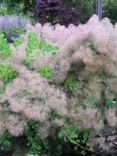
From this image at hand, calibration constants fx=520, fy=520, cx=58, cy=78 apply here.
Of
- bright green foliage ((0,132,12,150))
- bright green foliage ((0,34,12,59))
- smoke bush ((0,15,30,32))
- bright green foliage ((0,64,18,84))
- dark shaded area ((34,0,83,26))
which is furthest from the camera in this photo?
smoke bush ((0,15,30,32))

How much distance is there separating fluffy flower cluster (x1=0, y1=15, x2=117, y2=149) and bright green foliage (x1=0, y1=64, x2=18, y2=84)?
1.6 inches

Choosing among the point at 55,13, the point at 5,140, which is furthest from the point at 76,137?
the point at 55,13

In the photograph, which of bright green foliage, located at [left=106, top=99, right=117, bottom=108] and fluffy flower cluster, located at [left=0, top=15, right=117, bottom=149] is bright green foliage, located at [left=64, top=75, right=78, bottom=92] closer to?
fluffy flower cluster, located at [left=0, top=15, right=117, bottom=149]

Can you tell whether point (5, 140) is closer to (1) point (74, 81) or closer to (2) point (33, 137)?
(2) point (33, 137)

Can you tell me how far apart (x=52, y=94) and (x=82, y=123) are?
0.33 metres

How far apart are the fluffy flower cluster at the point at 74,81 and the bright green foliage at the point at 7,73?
0.04 meters

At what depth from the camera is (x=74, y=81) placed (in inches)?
151

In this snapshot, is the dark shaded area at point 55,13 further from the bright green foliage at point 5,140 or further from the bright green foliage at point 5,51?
the bright green foliage at point 5,140

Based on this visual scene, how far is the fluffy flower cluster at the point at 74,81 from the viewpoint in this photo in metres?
3.62

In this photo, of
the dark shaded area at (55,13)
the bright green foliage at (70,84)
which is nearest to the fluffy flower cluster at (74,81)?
the bright green foliage at (70,84)

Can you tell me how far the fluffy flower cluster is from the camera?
362 cm

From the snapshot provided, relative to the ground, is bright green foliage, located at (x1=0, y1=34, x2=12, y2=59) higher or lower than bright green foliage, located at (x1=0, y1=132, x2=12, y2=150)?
higher

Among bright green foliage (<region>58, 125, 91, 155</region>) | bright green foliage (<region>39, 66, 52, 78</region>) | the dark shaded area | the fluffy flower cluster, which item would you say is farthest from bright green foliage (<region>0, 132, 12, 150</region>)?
the dark shaded area

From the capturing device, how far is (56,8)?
41.5 ft
